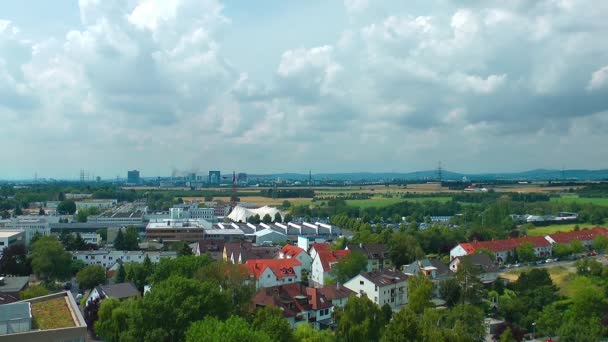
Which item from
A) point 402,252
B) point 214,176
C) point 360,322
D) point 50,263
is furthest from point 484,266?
point 214,176

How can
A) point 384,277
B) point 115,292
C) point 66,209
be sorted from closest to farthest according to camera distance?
point 115,292 < point 384,277 < point 66,209

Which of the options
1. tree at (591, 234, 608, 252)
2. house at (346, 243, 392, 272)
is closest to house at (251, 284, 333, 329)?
house at (346, 243, 392, 272)

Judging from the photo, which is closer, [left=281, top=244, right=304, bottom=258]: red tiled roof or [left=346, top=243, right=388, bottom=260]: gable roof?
[left=281, top=244, right=304, bottom=258]: red tiled roof

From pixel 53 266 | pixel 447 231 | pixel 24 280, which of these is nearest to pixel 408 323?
pixel 24 280

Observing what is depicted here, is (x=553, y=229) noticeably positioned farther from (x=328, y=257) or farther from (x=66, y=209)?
(x=66, y=209)

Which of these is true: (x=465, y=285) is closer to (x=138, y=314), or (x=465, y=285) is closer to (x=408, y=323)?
(x=408, y=323)

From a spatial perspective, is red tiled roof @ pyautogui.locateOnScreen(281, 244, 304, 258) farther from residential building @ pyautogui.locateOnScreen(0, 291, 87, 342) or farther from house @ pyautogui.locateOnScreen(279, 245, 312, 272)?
residential building @ pyautogui.locateOnScreen(0, 291, 87, 342)

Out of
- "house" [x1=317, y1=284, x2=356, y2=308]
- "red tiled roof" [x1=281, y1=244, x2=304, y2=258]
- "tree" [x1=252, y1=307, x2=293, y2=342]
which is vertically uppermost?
"tree" [x1=252, y1=307, x2=293, y2=342]
